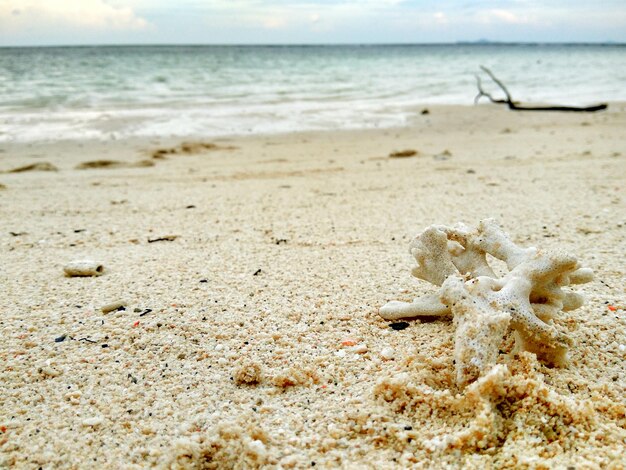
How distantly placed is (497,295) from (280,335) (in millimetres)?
875

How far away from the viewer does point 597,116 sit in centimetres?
1075

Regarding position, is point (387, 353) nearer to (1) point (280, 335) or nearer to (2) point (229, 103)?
(1) point (280, 335)

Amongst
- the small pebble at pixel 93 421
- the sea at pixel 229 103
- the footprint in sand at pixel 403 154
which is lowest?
the small pebble at pixel 93 421

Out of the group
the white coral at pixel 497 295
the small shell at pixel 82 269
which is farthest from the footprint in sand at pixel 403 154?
the white coral at pixel 497 295

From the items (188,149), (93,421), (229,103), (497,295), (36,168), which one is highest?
(229,103)

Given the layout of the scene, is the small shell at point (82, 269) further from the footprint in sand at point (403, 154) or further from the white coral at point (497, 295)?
the footprint in sand at point (403, 154)

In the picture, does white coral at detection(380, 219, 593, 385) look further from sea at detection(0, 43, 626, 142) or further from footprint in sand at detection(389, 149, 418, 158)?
sea at detection(0, 43, 626, 142)

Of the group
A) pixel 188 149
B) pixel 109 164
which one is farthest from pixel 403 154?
pixel 109 164

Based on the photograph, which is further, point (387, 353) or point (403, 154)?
point (403, 154)

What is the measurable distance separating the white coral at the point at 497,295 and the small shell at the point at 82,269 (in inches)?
70.5

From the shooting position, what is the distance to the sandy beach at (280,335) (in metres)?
1.53

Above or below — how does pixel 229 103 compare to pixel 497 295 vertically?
above

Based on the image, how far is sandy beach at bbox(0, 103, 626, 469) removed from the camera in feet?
5.03

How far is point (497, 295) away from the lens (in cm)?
177
